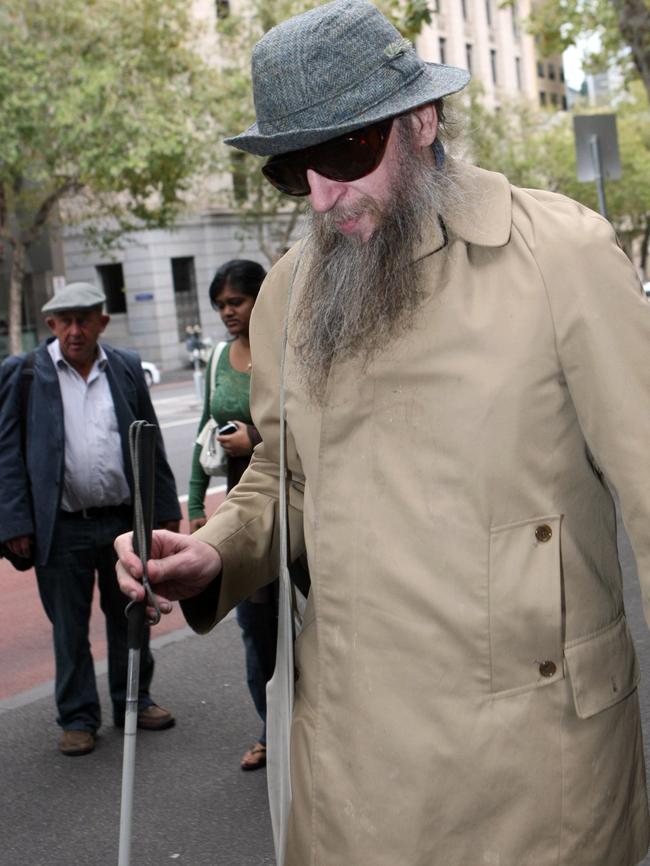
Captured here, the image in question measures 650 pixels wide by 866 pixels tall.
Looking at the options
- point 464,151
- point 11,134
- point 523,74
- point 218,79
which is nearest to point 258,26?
point 218,79

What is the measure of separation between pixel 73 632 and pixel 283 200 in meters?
36.6

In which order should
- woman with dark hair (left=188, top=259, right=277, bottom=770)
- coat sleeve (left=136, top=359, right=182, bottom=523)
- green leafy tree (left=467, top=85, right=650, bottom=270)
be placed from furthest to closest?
green leafy tree (left=467, top=85, right=650, bottom=270) → coat sleeve (left=136, top=359, right=182, bottom=523) → woman with dark hair (left=188, top=259, right=277, bottom=770)

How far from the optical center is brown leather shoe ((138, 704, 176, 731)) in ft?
19.4

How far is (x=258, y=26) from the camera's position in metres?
40.3

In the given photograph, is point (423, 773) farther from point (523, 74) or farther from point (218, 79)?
point (523, 74)

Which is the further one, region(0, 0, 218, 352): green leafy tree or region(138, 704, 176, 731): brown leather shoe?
region(0, 0, 218, 352): green leafy tree

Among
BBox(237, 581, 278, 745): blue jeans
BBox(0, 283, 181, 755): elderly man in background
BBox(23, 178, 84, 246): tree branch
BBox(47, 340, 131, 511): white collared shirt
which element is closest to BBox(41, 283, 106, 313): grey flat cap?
BBox(0, 283, 181, 755): elderly man in background

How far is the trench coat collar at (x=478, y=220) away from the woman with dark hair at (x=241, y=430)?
2944mm

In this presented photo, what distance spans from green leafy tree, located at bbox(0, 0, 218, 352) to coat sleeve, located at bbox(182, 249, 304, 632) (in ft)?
92.4

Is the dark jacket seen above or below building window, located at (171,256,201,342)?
below

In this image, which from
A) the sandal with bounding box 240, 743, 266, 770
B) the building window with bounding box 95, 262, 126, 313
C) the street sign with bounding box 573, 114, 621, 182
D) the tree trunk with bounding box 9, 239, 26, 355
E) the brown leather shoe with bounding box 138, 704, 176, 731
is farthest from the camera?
the building window with bounding box 95, 262, 126, 313

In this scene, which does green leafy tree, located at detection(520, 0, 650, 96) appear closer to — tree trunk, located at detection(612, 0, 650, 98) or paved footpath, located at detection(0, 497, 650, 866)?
tree trunk, located at detection(612, 0, 650, 98)

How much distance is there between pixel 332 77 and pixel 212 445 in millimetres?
3462

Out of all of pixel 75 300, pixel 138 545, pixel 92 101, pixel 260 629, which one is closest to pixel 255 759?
pixel 260 629
